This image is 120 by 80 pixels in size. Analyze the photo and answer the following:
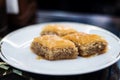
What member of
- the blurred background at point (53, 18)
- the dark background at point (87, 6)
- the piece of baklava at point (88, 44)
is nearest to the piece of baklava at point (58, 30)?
the piece of baklava at point (88, 44)

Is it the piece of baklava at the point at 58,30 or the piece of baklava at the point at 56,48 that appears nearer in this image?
the piece of baklava at the point at 56,48

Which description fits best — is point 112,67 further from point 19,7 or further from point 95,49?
point 19,7

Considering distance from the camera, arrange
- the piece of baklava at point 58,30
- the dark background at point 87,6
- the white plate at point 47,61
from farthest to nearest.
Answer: the dark background at point 87,6, the piece of baklava at point 58,30, the white plate at point 47,61

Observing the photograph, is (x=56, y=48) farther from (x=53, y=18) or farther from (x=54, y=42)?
(x=53, y=18)

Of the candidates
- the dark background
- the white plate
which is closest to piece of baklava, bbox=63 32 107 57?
the white plate

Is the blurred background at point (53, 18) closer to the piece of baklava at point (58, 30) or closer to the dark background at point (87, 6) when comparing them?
the dark background at point (87, 6)

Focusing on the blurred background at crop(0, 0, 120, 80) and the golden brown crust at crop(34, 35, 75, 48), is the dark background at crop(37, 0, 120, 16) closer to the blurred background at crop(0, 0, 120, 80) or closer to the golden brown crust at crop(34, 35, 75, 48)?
the blurred background at crop(0, 0, 120, 80)

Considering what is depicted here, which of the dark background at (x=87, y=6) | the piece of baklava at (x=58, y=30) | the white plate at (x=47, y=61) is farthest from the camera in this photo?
the dark background at (x=87, y=6)
